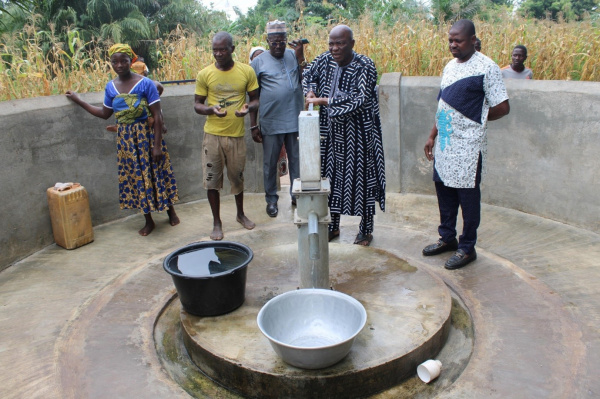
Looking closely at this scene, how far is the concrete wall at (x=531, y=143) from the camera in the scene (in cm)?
414

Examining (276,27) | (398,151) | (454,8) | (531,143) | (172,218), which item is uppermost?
(454,8)

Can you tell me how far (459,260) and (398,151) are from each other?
1751mm

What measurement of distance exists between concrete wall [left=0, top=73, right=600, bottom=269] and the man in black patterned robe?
48.9 inches

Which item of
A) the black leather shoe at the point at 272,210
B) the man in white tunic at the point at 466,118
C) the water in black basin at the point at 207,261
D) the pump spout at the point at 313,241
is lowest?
the black leather shoe at the point at 272,210

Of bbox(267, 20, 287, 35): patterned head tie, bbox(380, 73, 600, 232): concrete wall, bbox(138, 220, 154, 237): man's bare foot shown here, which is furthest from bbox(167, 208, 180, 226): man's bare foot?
bbox(380, 73, 600, 232): concrete wall

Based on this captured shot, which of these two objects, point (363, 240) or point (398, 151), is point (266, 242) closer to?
point (363, 240)

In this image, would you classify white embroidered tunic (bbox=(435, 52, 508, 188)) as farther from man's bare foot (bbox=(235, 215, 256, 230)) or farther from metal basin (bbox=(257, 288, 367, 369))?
man's bare foot (bbox=(235, 215, 256, 230))

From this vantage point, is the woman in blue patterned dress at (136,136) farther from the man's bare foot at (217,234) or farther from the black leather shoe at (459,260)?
the black leather shoe at (459,260)

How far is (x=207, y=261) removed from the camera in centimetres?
309

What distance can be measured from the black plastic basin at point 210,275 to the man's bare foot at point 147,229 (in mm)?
1436

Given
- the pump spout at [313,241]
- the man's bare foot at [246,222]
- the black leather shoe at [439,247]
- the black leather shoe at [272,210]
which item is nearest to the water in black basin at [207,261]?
the pump spout at [313,241]

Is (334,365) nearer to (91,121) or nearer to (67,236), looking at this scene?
(67,236)

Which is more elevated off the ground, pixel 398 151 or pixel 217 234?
pixel 398 151

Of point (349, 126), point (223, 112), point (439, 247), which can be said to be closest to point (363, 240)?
point (439, 247)
